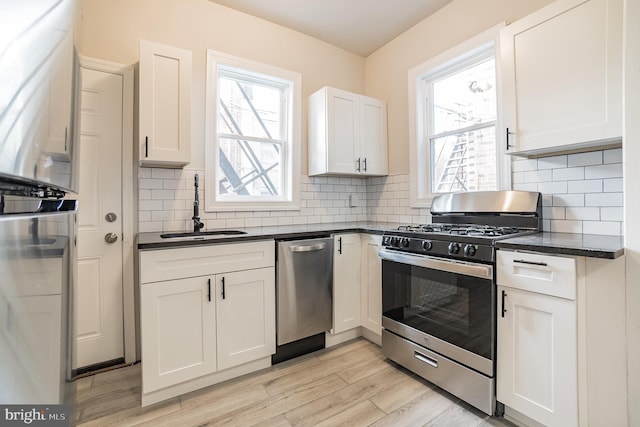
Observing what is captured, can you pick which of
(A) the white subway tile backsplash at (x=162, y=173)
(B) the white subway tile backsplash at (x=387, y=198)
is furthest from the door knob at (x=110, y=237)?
(A) the white subway tile backsplash at (x=162, y=173)

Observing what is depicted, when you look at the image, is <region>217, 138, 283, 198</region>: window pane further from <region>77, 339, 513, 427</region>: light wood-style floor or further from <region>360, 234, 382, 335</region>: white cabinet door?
<region>77, 339, 513, 427</region>: light wood-style floor

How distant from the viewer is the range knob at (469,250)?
5.42ft

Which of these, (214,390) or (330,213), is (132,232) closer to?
(214,390)

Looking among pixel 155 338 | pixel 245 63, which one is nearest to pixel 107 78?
pixel 245 63

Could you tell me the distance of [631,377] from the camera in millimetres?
1254

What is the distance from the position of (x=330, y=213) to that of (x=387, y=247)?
43.4 inches

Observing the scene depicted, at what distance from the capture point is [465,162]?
2.56m

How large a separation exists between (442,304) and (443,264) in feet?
0.86

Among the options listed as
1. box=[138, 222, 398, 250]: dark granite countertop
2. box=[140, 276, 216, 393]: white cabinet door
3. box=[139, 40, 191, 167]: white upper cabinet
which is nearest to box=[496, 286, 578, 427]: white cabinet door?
box=[138, 222, 398, 250]: dark granite countertop

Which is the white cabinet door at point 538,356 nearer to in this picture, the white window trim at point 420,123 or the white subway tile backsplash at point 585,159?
the white subway tile backsplash at point 585,159

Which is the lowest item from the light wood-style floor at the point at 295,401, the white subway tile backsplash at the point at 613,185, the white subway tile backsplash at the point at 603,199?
the light wood-style floor at the point at 295,401

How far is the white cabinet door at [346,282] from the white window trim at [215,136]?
2.38 feet

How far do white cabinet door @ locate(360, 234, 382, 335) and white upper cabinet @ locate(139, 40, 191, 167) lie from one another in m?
1.57

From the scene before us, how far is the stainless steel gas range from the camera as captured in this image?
1617 mm
